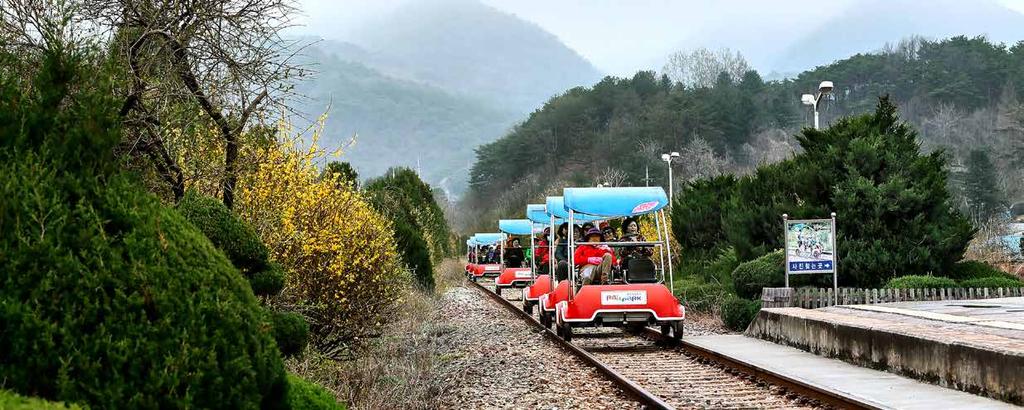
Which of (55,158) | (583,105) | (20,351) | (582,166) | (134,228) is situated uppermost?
(583,105)

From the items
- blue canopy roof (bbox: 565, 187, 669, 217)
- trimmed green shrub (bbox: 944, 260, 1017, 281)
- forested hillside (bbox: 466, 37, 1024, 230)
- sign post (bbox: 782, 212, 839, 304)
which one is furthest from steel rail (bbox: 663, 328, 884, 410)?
forested hillside (bbox: 466, 37, 1024, 230)

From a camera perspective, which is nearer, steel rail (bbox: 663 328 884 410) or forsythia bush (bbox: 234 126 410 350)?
steel rail (bbox: 663 328 884 410)

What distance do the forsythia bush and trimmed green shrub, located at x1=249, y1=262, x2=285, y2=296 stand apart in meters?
2.88

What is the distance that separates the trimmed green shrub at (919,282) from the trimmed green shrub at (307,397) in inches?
564

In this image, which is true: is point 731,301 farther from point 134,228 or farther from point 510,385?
point 134,228

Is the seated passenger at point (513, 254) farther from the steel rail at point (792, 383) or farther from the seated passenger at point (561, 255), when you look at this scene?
the steel rail at point (792, 383)

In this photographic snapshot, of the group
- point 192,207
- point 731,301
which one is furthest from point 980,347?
point 731,301

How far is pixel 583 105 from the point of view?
96.5m

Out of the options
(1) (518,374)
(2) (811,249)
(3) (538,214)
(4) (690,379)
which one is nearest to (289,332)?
(4) (690,379)

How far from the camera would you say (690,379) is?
11805mm

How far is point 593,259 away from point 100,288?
12.8 meters

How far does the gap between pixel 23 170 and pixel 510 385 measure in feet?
26.8

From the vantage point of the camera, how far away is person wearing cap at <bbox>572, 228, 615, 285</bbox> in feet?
52.3

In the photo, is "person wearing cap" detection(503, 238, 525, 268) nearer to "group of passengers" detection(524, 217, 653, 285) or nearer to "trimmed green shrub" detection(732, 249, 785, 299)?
"trimmed green shrub" detection(732, 249, 785, 299)
